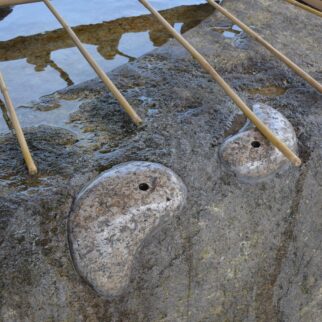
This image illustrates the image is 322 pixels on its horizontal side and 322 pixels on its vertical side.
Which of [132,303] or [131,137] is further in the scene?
[131,137]

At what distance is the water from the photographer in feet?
12.0

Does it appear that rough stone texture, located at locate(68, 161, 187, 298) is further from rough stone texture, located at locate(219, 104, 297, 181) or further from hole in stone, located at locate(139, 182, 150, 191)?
rough stone texture, located at locate(219, 104, 297, 181)

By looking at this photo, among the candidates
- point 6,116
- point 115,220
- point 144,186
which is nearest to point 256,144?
point 144,186


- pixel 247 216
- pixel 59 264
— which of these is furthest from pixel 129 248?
pixel 247 216

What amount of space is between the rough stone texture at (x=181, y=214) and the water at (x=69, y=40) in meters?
0.38

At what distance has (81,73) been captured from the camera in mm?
3754

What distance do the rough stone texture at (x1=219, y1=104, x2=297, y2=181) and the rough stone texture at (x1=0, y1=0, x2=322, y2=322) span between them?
0.06 m

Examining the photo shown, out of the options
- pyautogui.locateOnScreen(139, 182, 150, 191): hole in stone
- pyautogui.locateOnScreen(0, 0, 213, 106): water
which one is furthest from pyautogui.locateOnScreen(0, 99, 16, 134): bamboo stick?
pyautogui.locateOnScreen(139, 182, 150, 191): hole in stone

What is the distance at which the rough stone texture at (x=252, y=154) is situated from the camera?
2.85 m

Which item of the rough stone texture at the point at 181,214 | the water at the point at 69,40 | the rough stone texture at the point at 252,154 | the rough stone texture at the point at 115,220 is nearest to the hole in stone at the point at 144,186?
the rough stone texture at the point at 115,220

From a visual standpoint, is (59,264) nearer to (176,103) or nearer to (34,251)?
(34,251)

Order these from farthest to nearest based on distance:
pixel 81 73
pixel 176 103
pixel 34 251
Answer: pixel 81 73 < pixel 176 103 < pixel 34 251

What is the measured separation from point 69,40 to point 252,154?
2.09 metres

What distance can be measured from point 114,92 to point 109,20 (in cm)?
155
